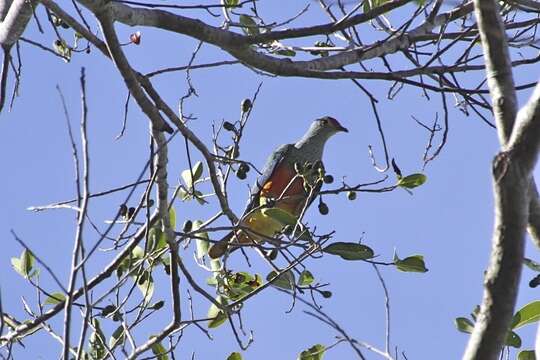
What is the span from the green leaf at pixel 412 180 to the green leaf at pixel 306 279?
539 millimetres

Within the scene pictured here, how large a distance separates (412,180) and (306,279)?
1.99 ft

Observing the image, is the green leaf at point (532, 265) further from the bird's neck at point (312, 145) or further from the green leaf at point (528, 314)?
the bird's neck at point (312, 145)

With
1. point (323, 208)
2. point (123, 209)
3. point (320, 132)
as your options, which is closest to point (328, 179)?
point (323, 208)

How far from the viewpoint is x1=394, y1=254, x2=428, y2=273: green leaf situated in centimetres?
387

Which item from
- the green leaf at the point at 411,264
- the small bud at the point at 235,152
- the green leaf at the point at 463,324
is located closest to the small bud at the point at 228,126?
the small bud at the point at 235,152

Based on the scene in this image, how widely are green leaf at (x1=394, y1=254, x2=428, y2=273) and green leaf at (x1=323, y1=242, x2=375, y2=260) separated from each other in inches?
10.3

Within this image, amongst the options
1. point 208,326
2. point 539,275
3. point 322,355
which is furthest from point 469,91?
point 208,326

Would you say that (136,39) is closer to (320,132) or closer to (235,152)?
(235,152)

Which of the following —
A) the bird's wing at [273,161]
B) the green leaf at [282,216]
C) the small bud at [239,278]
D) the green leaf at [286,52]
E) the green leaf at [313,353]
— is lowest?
the green leaf at [313,353]

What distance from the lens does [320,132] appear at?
7.07 metres

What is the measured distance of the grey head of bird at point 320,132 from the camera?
6.93 metres

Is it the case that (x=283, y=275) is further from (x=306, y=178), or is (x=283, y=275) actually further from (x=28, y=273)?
(x=28, y=273)

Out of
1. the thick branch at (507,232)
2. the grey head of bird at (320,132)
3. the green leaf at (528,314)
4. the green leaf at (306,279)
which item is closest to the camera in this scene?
the thick branch at (507,232)

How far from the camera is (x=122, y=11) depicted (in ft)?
10.5
